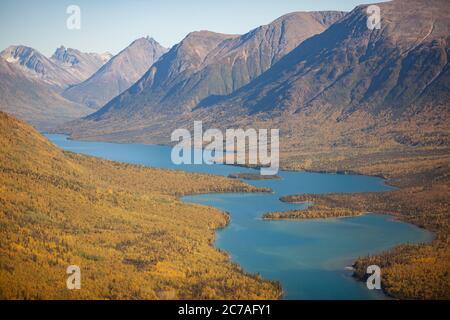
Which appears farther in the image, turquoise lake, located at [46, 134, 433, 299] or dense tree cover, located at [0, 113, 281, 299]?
turquoise lake, located at [46, 134, 433, 299]

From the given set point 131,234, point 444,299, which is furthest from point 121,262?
point 444,299

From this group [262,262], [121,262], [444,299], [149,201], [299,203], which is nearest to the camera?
[444,299]

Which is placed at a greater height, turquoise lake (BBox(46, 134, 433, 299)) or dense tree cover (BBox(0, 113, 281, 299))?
dense tree cover (BBox(0, 113, 281, 299))

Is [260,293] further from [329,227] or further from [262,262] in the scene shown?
[329,227]

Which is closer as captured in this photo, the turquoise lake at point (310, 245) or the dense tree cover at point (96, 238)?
the dense tree cover at point (96, 238)

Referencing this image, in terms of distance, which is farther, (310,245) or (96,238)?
(310,245)

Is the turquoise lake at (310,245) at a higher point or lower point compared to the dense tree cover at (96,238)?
lower

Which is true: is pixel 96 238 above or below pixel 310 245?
above
